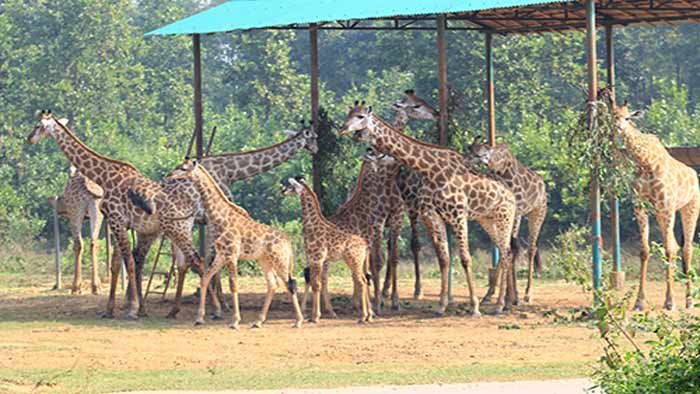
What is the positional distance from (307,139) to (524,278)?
6.20m

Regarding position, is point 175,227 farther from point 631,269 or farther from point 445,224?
point 631,269

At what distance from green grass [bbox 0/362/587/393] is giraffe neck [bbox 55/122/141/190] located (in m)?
5.30

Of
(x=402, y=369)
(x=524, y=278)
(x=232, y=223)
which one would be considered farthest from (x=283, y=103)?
(x=402, y=369)

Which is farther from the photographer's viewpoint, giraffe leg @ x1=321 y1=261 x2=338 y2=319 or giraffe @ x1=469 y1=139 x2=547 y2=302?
giraffe @ x1=469 y1=139 x2=547 y2=302

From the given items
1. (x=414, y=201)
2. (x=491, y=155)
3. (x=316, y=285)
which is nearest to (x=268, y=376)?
(x=316, y=285)

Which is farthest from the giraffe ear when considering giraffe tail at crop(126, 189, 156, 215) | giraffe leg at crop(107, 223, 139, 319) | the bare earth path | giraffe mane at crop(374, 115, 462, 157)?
giraffe leg at crop(107, 223, 139, 319)

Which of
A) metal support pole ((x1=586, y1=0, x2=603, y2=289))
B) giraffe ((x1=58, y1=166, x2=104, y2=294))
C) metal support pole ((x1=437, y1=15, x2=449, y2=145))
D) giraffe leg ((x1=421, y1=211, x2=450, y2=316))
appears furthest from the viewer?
giraffe ((x1=58, y1=166, x2=104, y2=294))

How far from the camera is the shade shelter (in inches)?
688

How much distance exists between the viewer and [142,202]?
1833 centimetres

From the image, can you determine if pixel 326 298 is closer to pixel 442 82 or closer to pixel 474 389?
pixel 442 82

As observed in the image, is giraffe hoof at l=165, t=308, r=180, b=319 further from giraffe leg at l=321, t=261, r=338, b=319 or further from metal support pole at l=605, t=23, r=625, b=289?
metal support pole at l=605, t=23, r=625, b=289

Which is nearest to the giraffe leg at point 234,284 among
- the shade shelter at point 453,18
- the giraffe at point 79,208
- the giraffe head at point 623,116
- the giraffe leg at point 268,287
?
the giraffe leg at point 268,287

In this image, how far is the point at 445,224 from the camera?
18.4 meters

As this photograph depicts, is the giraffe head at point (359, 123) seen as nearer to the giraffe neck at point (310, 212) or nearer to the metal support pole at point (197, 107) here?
the giraffe neck at point (310, 212)
